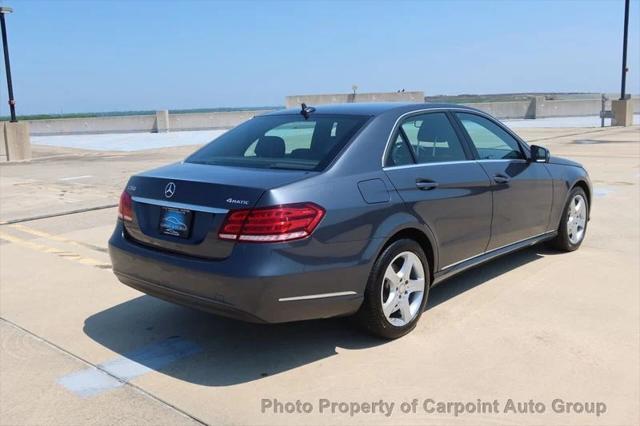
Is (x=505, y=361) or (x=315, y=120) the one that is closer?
(x=505, y=361)

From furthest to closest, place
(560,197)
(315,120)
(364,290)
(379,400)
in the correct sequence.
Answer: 1. (560,197)
2. (315,120)
3. (364,290)
4. (379,400)

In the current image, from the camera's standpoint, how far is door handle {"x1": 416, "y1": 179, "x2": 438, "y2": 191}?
4344 millimetres

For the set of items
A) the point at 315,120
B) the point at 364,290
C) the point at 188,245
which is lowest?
the point at 364,290

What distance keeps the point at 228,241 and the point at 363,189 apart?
92cm

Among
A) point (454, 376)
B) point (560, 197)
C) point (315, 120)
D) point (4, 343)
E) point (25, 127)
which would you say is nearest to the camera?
point (454, 376)

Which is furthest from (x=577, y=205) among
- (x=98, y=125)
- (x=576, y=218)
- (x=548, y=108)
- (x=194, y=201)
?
(x=98, y=125)

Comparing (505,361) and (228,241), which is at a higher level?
(228,241)

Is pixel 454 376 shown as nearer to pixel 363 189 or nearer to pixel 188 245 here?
pixel 363 189

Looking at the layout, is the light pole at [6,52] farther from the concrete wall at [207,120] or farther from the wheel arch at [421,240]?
the wheel arch at [421,240]

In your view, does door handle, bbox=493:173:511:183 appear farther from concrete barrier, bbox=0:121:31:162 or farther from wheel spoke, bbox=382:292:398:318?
concrete barrier, bbox=0:121:31:162

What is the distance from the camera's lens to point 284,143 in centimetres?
454

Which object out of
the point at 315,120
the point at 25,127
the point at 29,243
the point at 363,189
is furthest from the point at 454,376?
the point at 25,127

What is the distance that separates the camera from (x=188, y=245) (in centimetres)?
380

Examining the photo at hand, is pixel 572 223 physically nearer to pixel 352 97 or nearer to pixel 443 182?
pixel 443 182
